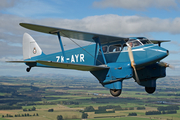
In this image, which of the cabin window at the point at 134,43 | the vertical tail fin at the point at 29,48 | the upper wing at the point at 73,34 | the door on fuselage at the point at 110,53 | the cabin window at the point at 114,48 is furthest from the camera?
the vertical tail fin at the point at 29,48

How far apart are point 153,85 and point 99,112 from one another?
396 feet

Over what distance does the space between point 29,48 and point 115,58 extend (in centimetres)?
1262

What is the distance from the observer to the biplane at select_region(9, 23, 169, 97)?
56.0 feet

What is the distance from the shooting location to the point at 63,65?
55.0 ft

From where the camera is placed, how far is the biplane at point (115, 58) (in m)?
17.1

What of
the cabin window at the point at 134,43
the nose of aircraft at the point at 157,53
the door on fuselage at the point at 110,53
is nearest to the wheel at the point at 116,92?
the door on fuselage at the point at 110,53

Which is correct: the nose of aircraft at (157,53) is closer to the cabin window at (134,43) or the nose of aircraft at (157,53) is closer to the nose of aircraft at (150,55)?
the nose of aircraft at (150,55)

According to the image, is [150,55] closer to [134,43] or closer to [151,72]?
[134,43]

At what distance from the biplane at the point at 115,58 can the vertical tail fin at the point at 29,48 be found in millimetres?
7287

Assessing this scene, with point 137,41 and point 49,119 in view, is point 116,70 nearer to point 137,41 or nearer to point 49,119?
point 137,41

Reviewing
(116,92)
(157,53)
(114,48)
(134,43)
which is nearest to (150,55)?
(157,53)

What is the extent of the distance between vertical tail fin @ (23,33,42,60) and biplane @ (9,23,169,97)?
729 centimetres

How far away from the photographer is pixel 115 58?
722 inches

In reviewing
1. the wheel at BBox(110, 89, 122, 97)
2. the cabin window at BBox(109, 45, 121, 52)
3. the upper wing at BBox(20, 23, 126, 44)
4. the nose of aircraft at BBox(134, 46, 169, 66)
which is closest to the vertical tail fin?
the upper wing at BBox(20, 23, 126, 44)
